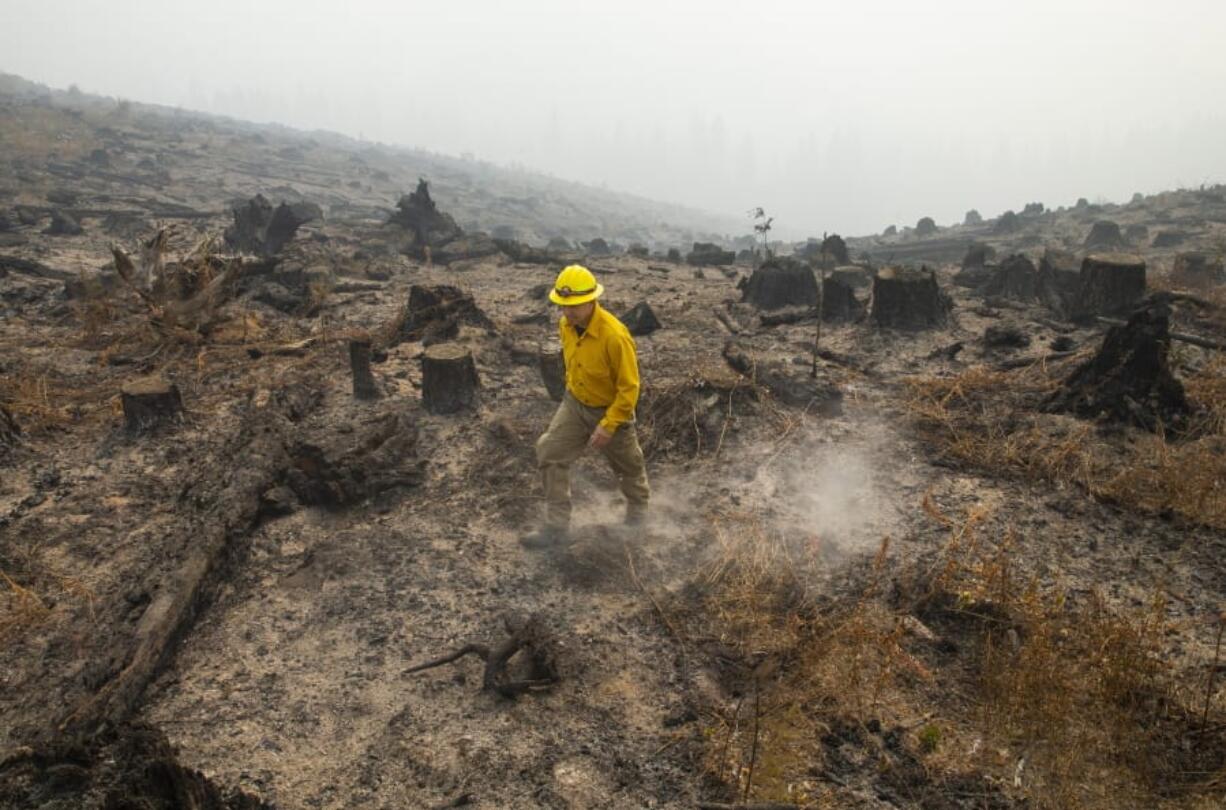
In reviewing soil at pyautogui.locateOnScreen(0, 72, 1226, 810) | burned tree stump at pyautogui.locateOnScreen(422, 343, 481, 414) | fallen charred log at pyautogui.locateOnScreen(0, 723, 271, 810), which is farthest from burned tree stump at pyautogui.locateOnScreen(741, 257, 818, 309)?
fallen charred log at pyautogui.locateOnScreen(0, 723, 271, 810)

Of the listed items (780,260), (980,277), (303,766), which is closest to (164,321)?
(303,766)

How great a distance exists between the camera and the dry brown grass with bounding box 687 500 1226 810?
3062 mm

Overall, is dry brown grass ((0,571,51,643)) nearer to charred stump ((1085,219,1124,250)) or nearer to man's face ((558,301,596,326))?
man's face ((558,301,596,326))

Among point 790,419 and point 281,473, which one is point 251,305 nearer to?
point 281,473

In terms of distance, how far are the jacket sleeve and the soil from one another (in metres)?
0.99

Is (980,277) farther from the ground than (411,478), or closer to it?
farther from the ground

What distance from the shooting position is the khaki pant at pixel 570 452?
16.4 feet

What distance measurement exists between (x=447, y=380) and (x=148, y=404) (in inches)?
110

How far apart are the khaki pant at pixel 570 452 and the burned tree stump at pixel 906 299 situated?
240 inches

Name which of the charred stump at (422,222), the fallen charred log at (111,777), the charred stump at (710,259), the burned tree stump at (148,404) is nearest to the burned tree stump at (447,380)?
the burned tree stump at (148,404)

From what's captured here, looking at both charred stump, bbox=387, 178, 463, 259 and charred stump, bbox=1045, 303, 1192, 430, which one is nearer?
charred stump, bbox=1045, 303, 1192, 430

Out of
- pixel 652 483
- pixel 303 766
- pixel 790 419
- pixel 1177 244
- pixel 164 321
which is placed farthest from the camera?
pixel 1177 244

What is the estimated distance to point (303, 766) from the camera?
3.19 m

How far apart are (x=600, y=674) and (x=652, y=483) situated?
94.5 inches
